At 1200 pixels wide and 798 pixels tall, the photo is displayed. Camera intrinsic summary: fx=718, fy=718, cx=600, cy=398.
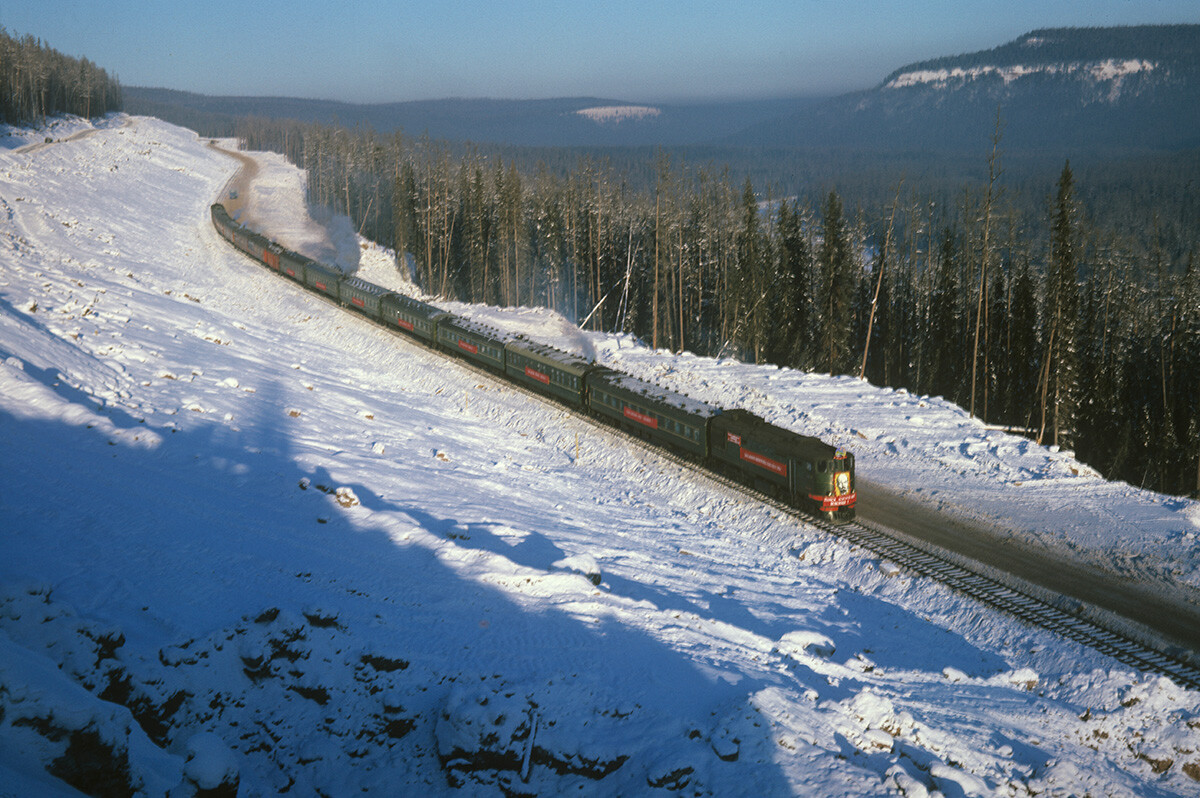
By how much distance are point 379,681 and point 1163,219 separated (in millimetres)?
186043

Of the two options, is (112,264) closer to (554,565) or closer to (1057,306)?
(554,565)

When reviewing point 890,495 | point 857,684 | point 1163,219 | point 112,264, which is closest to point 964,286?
point 890,495

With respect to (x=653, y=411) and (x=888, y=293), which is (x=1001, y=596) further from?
(x=888, y=293)

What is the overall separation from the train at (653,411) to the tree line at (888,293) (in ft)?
59.5

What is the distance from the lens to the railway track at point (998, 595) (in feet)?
60.3

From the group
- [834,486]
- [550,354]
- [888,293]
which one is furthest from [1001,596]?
[888,293]

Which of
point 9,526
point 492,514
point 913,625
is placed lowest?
point 913,625

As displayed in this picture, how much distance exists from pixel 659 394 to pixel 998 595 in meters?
16.7

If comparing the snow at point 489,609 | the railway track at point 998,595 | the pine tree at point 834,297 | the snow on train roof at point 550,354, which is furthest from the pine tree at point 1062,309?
the snow on train roof at point 550,354

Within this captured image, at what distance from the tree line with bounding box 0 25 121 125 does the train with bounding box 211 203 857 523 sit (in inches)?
4040

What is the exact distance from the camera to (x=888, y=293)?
236ft

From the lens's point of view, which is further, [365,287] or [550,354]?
[365,287]

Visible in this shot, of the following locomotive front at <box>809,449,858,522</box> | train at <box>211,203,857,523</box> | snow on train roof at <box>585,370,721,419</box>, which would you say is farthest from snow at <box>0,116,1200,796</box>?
snow on train roof at <box>585,370,721,419</box>

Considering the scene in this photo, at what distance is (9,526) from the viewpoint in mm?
16016
